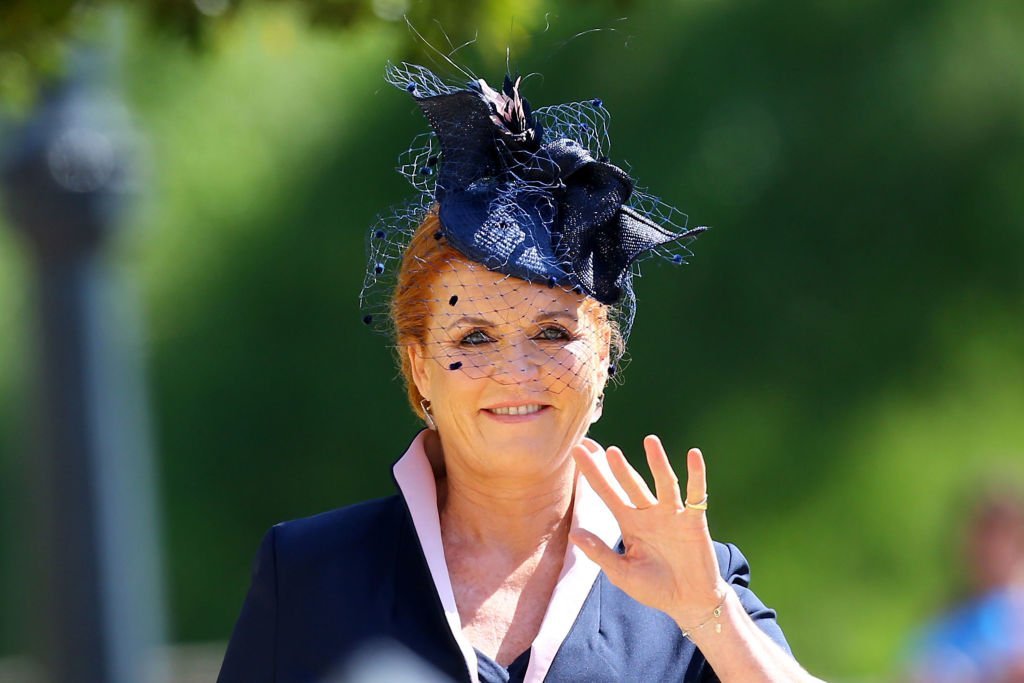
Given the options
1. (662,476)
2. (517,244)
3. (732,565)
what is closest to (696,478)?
(662,476)

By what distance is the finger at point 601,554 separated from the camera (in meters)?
2.49

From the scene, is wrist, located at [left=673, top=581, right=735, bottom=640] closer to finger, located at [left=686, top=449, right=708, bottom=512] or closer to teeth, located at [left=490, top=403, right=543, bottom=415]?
finger, located at [left=686, top=449, right=708, bottom=512]

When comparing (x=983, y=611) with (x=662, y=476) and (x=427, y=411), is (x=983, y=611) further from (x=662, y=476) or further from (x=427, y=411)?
(x=662, y=476)

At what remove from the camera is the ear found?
2869 mm

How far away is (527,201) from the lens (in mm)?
2801

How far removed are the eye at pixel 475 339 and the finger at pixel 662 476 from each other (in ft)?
1.31

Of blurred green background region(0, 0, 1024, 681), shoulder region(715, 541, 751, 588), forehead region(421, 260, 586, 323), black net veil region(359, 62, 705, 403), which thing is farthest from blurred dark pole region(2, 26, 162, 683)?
blurred green background region(0, 0, 1024, 681)

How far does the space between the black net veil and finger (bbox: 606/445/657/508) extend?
0.79ft

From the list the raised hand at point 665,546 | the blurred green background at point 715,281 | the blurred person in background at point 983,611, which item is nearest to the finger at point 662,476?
the raised hand at point 665,546

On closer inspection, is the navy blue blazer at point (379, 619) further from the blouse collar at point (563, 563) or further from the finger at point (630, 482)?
the finger at point (630, 482)

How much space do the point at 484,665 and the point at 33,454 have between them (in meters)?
2.31

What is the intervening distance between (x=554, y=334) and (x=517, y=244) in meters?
0.17

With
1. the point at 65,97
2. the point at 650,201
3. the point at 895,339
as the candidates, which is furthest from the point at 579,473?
the point at 895,339

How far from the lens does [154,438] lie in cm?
794
